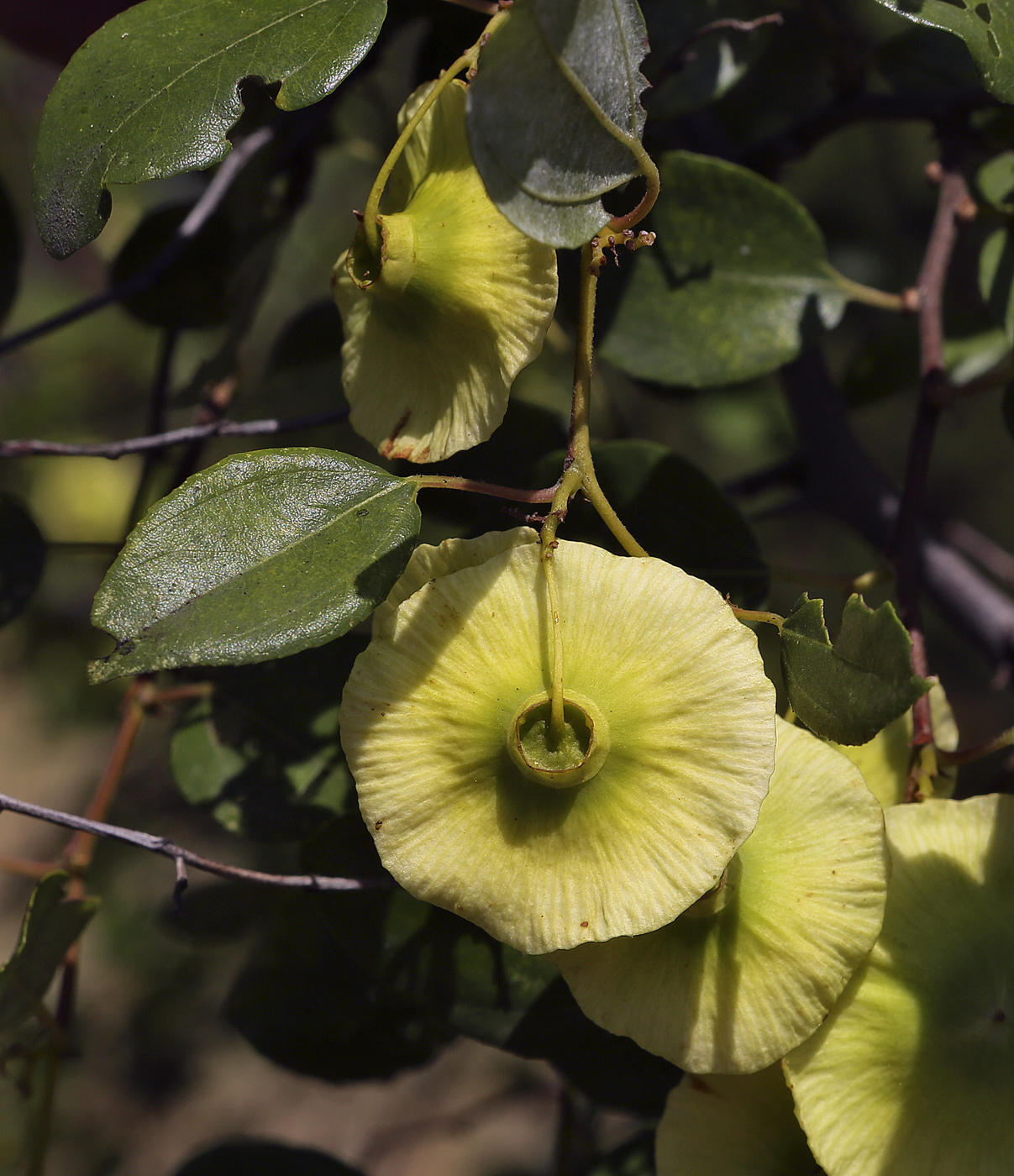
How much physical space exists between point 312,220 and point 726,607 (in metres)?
1.28

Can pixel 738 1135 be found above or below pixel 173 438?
below

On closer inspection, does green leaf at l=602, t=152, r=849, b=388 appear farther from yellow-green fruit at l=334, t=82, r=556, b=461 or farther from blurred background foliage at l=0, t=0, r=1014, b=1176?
yellow-green fruit at l=334, t=82, r=556, b=461

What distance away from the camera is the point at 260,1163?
0.70m

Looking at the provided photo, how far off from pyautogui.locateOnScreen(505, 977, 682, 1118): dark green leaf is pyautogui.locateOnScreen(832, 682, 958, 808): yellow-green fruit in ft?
0.58

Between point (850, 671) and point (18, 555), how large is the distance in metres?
0.48

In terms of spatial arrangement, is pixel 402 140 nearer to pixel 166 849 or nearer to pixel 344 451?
pixel 166 849

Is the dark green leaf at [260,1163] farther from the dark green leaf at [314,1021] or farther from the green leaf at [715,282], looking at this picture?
the green leaf at [715,282]

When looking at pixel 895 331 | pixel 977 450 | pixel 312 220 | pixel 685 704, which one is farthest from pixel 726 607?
pixel 977 450

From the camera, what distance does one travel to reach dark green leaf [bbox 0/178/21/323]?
29.3 inches

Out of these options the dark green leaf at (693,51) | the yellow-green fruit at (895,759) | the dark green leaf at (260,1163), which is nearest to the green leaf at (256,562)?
the yellow-green fruit at (895,759)

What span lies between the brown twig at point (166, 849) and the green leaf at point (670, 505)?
0.77ft

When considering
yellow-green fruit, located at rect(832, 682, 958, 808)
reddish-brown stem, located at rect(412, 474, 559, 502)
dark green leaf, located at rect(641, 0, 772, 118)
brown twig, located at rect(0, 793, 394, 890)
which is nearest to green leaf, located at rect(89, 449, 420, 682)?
reddish-brown stem, located at rect(412, 474, 559, 502)

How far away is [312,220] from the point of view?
4.91 feet

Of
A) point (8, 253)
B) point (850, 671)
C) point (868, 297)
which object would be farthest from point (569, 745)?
point (8, 253)
